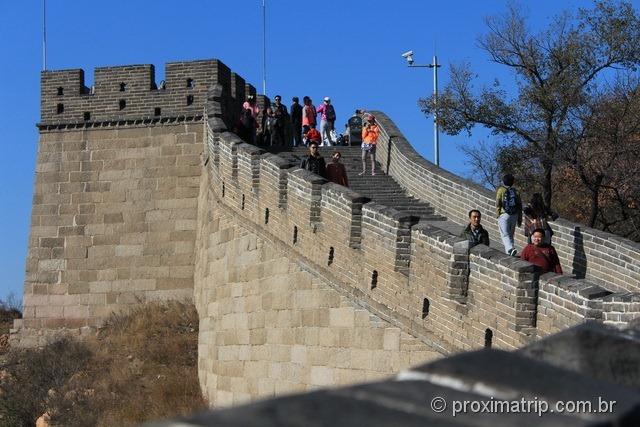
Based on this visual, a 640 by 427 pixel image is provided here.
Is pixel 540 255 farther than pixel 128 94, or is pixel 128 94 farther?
pixel 128 94

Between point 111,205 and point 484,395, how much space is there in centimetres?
1933

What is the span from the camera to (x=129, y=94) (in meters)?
21.2

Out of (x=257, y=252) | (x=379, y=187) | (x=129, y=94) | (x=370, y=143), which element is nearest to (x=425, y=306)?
(x=257, y=252)

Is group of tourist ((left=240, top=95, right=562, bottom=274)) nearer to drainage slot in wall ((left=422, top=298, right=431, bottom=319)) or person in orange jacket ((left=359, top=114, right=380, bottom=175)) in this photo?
person in orange jacket ((left=359, top=114, right=380, bottom=175))

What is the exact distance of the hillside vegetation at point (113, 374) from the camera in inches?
680

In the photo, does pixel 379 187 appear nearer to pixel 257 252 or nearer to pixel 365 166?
pixel 365 166

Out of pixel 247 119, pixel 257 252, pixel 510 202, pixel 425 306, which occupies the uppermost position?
pixel 247 119

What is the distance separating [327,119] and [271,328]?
10.0 m

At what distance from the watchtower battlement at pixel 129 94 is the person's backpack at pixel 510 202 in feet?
29.8

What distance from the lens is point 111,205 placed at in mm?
20859

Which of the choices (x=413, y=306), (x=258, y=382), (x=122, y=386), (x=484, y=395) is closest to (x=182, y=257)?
(x=122, y=386)

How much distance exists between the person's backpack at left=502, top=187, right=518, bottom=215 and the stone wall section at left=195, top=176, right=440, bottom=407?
7.51 feet

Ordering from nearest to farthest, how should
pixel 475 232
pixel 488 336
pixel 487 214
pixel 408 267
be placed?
pixel 488 336, pixel 408 267, pixel 475 232, pixel 487 214

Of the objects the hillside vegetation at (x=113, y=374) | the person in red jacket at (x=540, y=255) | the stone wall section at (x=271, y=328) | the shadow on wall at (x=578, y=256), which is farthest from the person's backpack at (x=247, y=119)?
the person in red jacket at (x=540, y=255)
